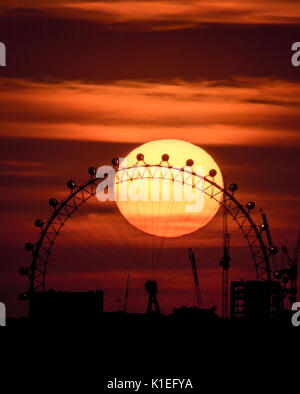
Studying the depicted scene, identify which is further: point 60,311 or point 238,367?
point 60,311

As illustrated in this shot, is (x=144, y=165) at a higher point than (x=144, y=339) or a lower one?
higher

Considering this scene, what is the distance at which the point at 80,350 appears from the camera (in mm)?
172125

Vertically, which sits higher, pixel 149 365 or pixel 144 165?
pixel 144 165
